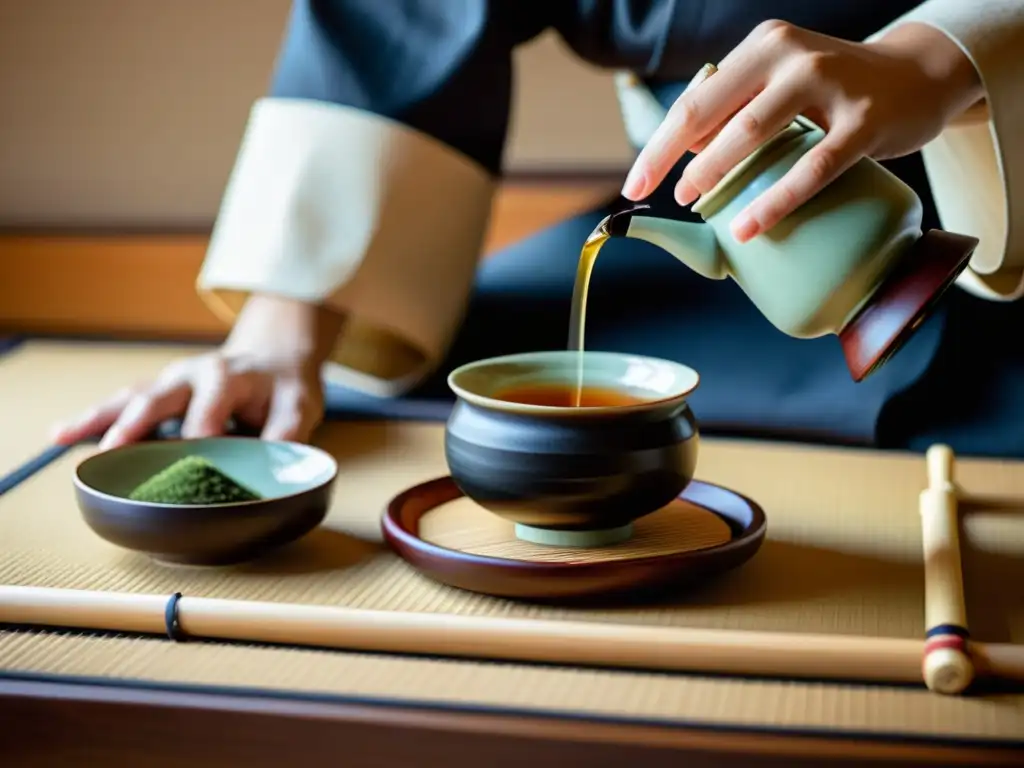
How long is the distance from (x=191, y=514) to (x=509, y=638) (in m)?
0.26

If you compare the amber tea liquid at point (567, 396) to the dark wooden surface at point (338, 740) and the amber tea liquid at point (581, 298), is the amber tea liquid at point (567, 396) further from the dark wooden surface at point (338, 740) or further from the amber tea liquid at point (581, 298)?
the dark wooden surface at point (338, 740)

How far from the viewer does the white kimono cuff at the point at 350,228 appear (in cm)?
141

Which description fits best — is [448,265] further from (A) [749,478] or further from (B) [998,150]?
(B) [998,150]

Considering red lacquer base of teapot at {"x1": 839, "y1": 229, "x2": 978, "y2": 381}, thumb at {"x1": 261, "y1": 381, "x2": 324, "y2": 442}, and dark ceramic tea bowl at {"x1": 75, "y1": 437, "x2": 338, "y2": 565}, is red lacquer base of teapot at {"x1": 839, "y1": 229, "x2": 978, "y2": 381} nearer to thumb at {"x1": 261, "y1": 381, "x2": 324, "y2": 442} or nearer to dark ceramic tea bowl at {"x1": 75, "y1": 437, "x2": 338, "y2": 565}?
dark ceramic tea bowl at {"x1": 75, "y1": 437, "x2": 338, "y2": 565}

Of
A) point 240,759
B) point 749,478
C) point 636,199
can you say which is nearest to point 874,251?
point 636,199

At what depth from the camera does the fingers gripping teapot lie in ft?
2.82

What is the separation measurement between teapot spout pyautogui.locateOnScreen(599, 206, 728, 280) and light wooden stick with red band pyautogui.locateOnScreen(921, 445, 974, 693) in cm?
27

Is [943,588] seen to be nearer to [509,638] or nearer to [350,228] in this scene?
[509,638]

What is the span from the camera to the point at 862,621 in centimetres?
86

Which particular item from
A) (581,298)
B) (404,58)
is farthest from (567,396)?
(404,58)

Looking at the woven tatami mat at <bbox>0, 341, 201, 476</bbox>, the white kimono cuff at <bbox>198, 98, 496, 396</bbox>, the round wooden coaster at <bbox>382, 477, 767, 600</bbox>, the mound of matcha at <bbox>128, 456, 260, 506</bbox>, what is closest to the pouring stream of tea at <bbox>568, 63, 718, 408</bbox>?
the round wooden coaster at <bbox>382, 477, 767, 600</bbox>

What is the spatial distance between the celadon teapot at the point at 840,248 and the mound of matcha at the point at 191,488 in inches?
13.7

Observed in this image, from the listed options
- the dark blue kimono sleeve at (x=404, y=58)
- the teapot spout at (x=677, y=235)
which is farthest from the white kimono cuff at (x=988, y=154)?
the dark blue kimono sleeve at (x=404, y=58)

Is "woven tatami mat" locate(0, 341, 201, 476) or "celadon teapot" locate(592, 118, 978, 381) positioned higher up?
"celadon teapot" locate(592, 118, 978, 381)
